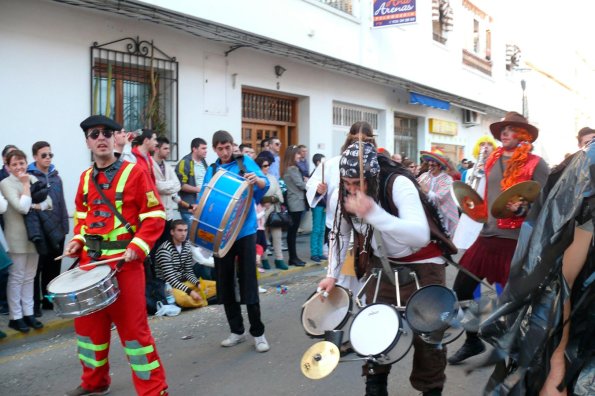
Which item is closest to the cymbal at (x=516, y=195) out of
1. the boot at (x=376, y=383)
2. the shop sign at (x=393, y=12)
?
the boot at (x=376, y=383)

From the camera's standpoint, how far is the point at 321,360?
2.74 m

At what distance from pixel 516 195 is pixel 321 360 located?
6.01 feet

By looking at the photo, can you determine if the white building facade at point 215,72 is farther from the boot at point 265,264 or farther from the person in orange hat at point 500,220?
the person in orange hat at point 500,220

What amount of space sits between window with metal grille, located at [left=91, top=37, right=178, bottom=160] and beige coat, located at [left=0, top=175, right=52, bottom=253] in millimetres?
3131

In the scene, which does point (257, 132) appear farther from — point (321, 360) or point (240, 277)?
point (321, 360)

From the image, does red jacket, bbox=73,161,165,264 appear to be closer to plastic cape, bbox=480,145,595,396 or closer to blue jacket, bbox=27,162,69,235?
plastic cape, bbox=480,145,595,396

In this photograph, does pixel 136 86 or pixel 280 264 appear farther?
pixel 136 86

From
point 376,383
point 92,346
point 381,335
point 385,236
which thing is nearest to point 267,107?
point 92,346

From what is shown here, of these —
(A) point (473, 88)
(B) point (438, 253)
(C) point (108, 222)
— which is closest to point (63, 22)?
(C) point (108, 222)

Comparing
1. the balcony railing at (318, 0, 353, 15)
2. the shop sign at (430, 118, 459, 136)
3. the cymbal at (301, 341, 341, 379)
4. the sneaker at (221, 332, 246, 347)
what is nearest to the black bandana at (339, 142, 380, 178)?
the cymbal at (301, 341, 341, 379)

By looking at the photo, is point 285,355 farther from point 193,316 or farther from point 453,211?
point 453,211

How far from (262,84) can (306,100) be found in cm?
165

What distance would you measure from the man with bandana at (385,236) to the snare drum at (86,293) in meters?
1.35

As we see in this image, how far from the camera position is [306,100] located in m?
13.5
